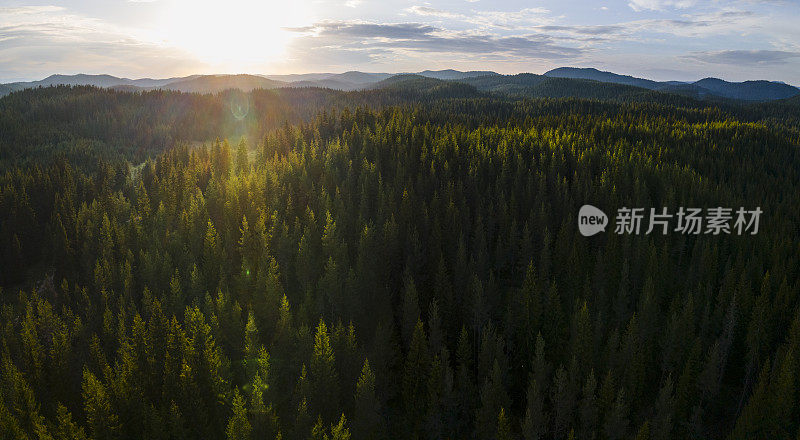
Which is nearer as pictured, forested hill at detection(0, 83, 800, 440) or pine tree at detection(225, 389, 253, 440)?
pine tree at detection(225, 389, 253, 440)

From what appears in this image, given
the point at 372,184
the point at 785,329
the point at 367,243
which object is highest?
the point at 372,184

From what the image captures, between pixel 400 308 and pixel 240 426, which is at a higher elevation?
pixel 400 308

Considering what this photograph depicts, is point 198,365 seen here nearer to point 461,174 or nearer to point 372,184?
point 372,184

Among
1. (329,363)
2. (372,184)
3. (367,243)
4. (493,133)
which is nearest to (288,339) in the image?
(329,363)

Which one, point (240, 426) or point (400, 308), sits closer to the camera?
point (240, 426)

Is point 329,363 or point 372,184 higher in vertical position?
point 372,184

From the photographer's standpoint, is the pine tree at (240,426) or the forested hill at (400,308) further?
the forested hill at (400,308)

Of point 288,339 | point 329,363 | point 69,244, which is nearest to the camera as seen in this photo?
point 329,363

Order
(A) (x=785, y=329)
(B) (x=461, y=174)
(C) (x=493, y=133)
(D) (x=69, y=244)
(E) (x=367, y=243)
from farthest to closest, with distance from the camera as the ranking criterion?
(C) (x=493, y=133)
(B) (x=461, y=174)
(D) (x=69, y=244)
(E) (x=367, y=243)
(A) (x=785, y=329)
